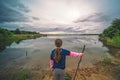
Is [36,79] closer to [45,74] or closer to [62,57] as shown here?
[45,74]

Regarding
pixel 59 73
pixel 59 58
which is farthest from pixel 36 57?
pixel 59 58

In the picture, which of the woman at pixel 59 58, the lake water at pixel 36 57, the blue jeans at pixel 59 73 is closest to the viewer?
the woman at pixel 59 58

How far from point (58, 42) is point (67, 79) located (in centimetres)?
574

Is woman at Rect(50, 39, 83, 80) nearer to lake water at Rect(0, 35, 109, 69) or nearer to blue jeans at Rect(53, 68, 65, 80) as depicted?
blue jeans at Rect(53, 68, 65, 80)

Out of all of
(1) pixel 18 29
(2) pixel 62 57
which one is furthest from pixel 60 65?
(1) pixel 18 29

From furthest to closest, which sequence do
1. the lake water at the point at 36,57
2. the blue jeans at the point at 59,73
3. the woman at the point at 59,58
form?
the lake water at the point at 36,57 → the blue jeans at the point at 59,73 → the woman at the point at 59,58

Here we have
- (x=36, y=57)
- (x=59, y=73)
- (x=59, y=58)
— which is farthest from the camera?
(x=36, y=57)

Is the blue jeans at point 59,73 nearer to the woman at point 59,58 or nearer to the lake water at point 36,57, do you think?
the woman at point 59,58

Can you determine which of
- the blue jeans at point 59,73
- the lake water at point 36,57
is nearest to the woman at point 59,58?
the blue jeans at point 59,73

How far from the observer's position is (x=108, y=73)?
44.8 feet

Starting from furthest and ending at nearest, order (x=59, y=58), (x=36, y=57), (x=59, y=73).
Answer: (x=36, y=57) → (x=59, y=73) → (x=59, y=58)

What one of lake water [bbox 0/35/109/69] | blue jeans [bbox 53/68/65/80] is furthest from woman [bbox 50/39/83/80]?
lake water [bbox 0/35/109/69]

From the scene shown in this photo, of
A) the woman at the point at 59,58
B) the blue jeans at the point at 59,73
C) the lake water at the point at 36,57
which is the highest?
the woman at the point at 59,58

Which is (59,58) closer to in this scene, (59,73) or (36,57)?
(59,73)
